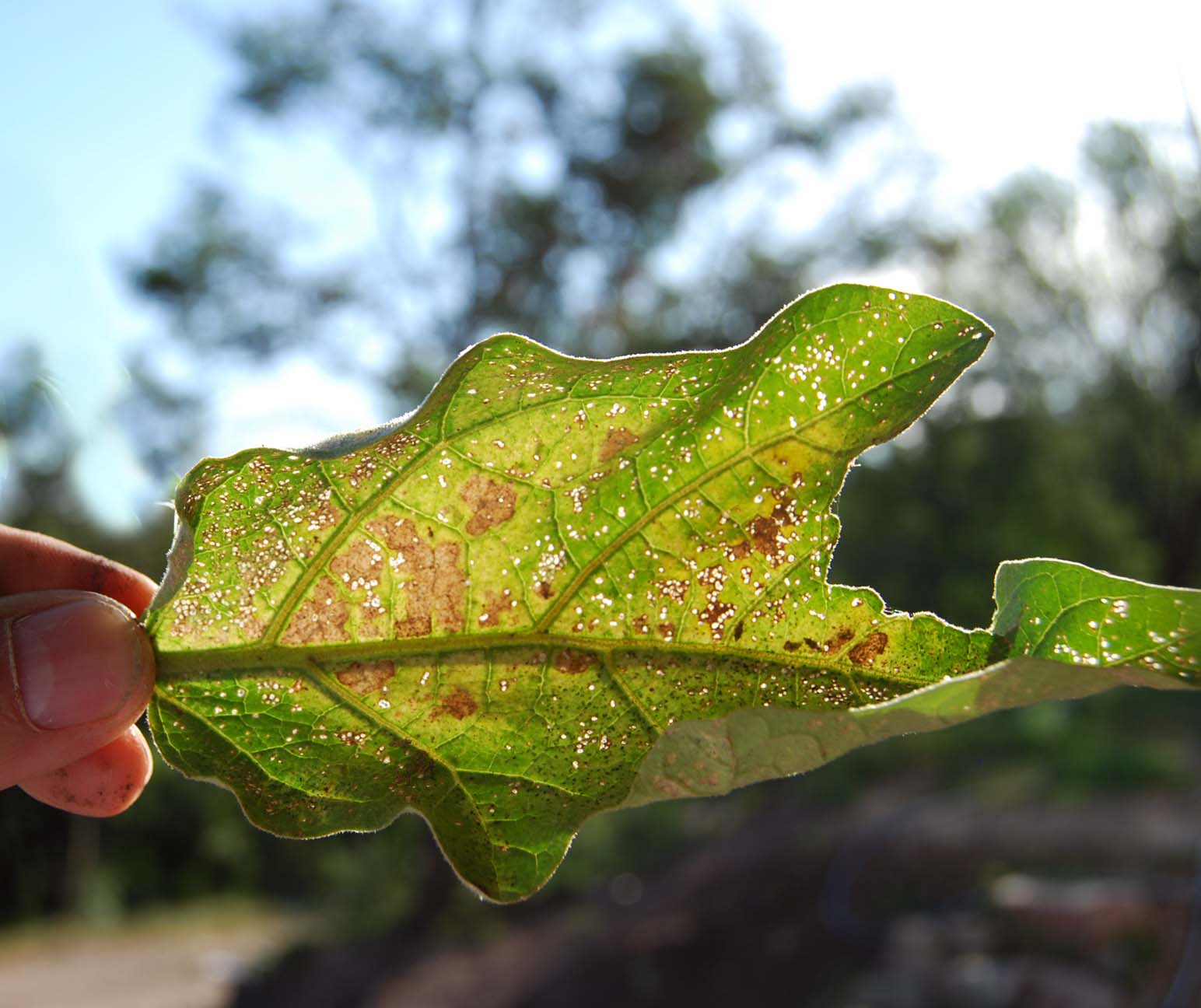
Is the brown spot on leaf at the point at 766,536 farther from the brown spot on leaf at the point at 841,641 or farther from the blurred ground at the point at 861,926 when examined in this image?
the blurred ground at the point at 861,926

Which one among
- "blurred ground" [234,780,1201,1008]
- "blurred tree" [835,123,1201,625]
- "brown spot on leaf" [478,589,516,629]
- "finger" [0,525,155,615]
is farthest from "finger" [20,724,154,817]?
"blurred tree" [835,123,1201,625]

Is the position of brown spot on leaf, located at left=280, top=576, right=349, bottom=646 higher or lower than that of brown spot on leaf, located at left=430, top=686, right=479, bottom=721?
higher

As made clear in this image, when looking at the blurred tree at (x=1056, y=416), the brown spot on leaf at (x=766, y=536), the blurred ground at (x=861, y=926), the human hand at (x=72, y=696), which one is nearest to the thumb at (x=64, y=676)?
the human hand at (x=72, y=696)

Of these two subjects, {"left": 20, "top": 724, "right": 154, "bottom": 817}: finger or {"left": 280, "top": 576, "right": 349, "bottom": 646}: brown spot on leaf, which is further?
{"left": 20, "top": 724, "right": 154, "bottom": 817}: finger

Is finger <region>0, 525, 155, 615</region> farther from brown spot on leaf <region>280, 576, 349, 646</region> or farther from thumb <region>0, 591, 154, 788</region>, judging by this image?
brown spot on leaf <region>280, 576, 349, 646</region>

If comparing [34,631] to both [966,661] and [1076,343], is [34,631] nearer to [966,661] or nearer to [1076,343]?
[966,661]

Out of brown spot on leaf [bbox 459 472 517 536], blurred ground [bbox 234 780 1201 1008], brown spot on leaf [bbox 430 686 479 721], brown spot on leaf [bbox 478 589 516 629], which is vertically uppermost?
brown spot on leaf [bbox 459 472 517 536]

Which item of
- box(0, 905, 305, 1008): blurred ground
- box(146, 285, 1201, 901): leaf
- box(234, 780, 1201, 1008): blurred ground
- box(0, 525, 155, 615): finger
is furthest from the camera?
box(0, 905, 305, 1008): blurred ground

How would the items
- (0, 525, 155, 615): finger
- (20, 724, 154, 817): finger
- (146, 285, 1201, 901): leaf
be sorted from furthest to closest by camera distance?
(0, 525, 155, 615): finger
(20, 724, 154, 817): finger
(146, 285, 1201, 901): leaf
